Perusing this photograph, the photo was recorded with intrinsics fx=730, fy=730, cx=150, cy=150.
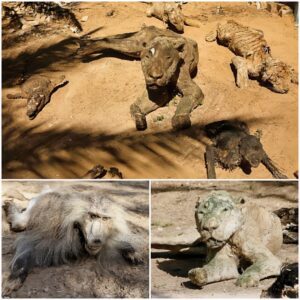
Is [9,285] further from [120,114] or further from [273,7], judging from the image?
[273,7]

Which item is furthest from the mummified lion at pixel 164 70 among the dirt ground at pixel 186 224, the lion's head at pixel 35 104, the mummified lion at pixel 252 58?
the dirt ground at pixel 186 224

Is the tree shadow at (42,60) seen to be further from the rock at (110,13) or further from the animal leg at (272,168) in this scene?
the animal leg at (272,168)

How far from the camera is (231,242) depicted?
7.03m

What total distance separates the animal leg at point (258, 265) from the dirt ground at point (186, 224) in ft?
0.23

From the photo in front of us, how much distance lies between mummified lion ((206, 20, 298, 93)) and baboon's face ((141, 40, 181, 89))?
47.9 inches

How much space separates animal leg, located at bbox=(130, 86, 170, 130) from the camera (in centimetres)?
942

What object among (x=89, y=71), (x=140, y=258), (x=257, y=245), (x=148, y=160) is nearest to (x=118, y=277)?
(x=140, y=258)

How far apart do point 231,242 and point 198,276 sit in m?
0.52

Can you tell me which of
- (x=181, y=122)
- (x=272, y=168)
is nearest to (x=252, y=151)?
(x=272, y=168)

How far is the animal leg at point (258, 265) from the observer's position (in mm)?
6770

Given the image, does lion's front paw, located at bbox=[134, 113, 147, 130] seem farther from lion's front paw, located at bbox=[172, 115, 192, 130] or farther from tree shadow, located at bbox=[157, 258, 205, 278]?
tree shadow, located at bbox=[157, 258, 205, 278]

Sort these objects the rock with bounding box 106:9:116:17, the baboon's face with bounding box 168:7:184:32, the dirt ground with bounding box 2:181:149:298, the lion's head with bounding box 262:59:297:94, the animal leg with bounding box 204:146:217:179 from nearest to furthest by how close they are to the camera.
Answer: the dirt ground with bounding box 2:181:149:298 → the animal leg with bounding box 204:146:217:179 → the lion's head with bounding box 262:59:297:94 → the baboon's face with bounding box 168:7:184:32 → the rock with bounding box 106:9:116:17

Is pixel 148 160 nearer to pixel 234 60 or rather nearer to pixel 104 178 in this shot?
pixel 104 178

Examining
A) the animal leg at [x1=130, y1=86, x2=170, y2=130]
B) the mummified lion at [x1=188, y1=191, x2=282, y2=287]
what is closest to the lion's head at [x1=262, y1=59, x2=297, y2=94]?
the animal leg at [x1=130, y1=86, x2=170, y2=130]
